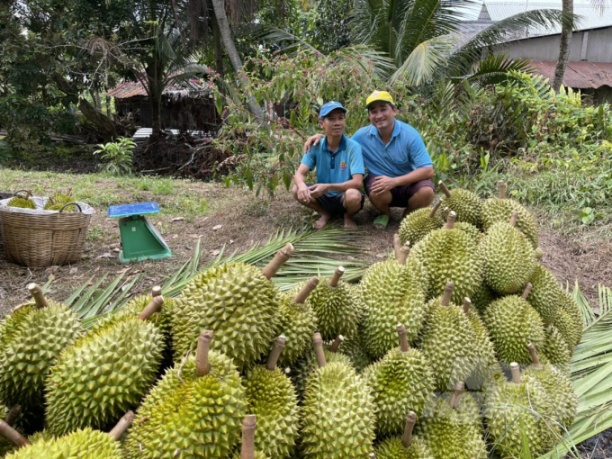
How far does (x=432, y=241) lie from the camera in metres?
2.35

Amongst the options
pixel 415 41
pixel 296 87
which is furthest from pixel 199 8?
pixel 296 87

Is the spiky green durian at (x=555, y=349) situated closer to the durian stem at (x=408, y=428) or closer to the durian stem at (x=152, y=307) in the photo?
the durian stem at (x=408, y=428)

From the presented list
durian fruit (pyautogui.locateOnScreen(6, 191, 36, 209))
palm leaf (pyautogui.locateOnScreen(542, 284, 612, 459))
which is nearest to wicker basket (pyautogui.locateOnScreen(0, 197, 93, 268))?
durian fruit (pyautogui.locateOnScreen(6, 191, 36, 209))

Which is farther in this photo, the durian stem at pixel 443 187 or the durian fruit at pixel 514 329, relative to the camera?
the durian stem at pixel 443 187

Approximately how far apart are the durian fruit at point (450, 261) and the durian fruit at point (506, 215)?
1.94 feet

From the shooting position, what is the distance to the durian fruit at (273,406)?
1364 millimetres

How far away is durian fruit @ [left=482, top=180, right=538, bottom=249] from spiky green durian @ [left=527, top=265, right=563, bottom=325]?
352 millimetres

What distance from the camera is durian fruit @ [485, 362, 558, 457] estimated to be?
1797 mm

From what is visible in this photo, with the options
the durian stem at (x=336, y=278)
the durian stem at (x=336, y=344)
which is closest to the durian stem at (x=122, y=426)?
the durian stem at (x=336, y=344)

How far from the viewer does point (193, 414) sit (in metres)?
1.21

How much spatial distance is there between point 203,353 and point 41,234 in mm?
3459

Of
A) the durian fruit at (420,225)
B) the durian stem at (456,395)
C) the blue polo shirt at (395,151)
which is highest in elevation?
the blue polo shirt at (395,151)

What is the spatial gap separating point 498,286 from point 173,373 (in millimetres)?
1623

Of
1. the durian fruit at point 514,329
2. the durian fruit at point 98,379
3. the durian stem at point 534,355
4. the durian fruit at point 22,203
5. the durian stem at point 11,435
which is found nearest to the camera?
the durian stem at point 11,435
